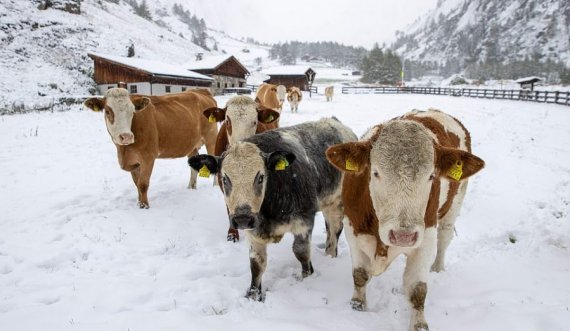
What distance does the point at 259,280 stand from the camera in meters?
3.73

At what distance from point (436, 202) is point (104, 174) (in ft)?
26.8

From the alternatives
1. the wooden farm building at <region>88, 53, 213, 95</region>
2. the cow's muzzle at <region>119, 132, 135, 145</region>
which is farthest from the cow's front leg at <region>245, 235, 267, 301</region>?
the wooden farm building at <region>88, 53, 213, 95</region>

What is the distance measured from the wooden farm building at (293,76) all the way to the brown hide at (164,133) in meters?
56.3

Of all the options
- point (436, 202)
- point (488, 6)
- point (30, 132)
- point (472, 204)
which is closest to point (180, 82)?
point (30, 132)

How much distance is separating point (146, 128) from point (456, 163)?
558 cm

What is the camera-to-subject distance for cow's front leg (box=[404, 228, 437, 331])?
294cm

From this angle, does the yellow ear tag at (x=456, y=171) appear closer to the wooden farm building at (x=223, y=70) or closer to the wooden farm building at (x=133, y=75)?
the wooden farm building at (x=133, y=75)

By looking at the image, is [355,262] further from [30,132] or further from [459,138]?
[30,132]

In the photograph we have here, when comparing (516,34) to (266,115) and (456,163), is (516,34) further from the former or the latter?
(456,163)

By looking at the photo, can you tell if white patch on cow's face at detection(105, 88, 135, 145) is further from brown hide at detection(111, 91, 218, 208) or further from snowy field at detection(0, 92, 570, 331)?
snowy field at detection(0, 92, 570, 331)

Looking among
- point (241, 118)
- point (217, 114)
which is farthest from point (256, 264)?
point (217, 114)

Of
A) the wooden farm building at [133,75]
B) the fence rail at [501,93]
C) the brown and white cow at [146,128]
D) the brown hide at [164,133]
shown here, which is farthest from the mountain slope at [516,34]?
the brown and white cow at [146,128]

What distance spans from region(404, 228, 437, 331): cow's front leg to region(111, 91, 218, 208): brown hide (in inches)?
200

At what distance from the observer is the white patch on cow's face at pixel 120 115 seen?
19.6ft
